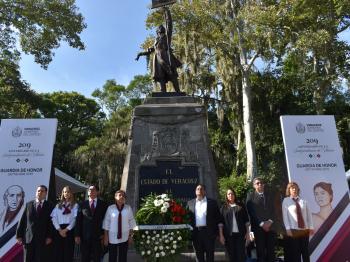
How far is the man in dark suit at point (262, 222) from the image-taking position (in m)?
7.03

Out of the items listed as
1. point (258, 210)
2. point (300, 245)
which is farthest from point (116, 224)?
point (300, 245)

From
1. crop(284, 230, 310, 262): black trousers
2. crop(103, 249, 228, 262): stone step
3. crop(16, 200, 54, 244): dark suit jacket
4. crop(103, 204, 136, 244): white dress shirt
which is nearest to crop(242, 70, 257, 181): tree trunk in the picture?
crop(103, 249, 228, 262): stone step

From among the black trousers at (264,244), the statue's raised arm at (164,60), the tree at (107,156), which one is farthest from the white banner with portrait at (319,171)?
the tree at (107,156)

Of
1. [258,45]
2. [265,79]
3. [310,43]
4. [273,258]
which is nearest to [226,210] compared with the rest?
[273,258]

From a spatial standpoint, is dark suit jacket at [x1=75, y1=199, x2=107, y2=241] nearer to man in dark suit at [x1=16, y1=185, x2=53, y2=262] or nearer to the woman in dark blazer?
man in dark suit at [x1=16, y1=185, x2=53, y2=262]

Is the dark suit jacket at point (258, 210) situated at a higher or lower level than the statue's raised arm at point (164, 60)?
lower

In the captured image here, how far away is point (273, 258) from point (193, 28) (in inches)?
568

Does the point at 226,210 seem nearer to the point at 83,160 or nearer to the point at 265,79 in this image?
the point at 265,79

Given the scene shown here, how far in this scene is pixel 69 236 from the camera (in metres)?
6.98

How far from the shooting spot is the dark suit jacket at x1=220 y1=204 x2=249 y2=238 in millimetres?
6875

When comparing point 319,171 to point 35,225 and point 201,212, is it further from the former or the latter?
point 35,225

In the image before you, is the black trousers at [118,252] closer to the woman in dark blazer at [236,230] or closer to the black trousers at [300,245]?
the woman in dark blazer at [236,230]

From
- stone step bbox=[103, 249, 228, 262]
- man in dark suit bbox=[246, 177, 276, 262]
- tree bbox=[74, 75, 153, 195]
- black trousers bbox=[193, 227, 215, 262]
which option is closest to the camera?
black trousers bbox=[193, 227, 215, 262]

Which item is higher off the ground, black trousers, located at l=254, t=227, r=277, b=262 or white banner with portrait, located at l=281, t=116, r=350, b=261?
white banner with portrait, located at l=281, t=116, r=350, b=261
